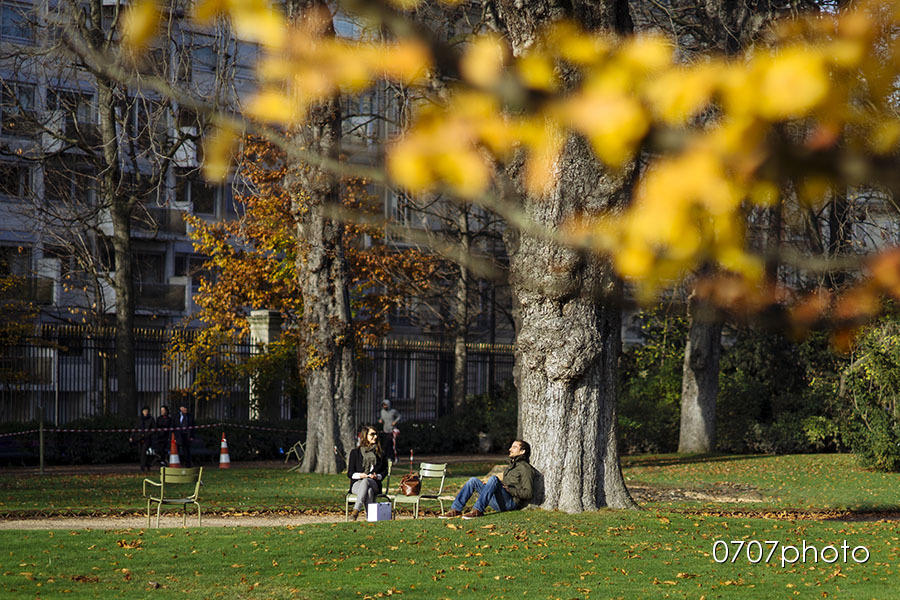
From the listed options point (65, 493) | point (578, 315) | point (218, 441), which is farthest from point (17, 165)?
point (578, 315)

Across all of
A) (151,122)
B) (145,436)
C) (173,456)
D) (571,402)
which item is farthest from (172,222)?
(571,402)

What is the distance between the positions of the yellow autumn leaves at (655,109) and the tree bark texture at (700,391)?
2906cm

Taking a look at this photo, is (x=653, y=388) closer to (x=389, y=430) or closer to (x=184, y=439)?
(x=389, y=430)

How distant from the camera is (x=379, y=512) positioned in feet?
48.6

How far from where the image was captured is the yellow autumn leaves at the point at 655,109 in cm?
200

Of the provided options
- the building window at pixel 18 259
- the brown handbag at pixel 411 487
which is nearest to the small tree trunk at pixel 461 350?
the building window at pixel 18 259

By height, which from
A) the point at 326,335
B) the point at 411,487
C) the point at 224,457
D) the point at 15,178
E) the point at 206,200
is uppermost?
the point at 206,200

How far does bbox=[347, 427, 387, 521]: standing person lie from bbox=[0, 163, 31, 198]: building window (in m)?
20.1

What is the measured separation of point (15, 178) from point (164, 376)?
390 inches

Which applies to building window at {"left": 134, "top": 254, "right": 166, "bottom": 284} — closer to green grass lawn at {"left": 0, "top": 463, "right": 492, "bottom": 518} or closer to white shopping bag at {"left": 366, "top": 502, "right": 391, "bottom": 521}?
green grass lawn at {"left": 0, "top": 463, "right": 492, "bottom": 518}

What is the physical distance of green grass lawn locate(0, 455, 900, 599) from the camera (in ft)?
33.3

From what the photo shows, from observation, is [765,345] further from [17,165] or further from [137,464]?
[17,165]

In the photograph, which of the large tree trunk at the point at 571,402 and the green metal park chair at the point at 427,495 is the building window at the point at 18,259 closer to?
the green metal park chair at the point at 427,495

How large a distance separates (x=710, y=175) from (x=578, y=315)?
512 inches
